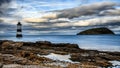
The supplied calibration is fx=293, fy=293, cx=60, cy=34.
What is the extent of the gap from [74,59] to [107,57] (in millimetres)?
5676

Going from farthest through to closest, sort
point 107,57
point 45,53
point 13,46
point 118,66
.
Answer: point 13,46, point 45,53, point 107,57, point 118,66

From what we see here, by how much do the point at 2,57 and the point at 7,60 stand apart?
5.80 feet

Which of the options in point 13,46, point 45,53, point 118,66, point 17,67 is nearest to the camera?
point 17,67

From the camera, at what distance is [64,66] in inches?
1226

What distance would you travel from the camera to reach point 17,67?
27.0 metres

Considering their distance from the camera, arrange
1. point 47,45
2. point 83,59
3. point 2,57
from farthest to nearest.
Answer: point 47,45
point 83,59
point 2,57

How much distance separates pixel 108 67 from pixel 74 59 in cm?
737

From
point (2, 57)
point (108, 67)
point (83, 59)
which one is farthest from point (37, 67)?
point (83, 59)

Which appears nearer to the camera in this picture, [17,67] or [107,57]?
[17,67]

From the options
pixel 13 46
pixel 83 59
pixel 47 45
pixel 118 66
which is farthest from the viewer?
pixel 47 45

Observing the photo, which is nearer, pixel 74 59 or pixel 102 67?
pixel 102 67

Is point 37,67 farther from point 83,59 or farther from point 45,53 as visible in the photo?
point 45,53

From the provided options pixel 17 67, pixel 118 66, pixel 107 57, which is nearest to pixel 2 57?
pixel 17 67

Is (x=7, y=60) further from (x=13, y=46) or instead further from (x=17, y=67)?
(x=13, y=46)
